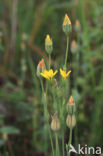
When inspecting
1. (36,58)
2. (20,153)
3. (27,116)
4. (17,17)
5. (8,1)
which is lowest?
(20,153)

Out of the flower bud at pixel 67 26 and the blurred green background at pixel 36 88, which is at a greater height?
the flower bud at pixel 67 26

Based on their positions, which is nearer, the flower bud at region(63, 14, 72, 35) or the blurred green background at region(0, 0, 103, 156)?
the flower bud at region(63, 14, 72, 35)

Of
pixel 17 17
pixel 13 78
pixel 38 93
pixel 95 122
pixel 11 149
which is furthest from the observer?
pixel 17 17

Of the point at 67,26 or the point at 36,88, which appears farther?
the point at 36,88

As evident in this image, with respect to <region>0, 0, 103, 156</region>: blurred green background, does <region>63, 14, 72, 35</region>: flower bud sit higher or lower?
higher

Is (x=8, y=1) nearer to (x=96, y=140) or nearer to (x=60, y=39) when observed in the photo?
(x=60, y=39)

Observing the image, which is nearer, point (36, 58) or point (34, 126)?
point (34, 126)

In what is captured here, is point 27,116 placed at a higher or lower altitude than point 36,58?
lower

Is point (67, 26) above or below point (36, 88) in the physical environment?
above

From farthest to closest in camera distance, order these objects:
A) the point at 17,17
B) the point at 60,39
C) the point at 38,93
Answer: the point at 17,17 → the point at 60,39 → the point at 38,93

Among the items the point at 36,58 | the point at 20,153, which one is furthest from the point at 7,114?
the point at 36,58

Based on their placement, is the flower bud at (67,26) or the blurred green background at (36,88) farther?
the blurred green background at (36,88)
